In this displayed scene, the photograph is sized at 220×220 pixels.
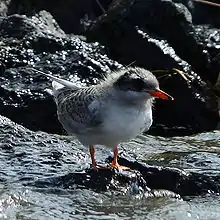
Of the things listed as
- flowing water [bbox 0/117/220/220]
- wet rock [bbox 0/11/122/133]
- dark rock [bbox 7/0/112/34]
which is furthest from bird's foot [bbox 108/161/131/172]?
dark rock [bbox 7/0/112/34]

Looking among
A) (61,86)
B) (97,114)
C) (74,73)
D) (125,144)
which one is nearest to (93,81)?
(74,73)

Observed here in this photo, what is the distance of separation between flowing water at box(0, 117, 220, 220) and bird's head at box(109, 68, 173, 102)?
2.87 ft

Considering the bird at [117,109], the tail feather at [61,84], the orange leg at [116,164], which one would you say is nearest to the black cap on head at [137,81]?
the bird at [117,109]

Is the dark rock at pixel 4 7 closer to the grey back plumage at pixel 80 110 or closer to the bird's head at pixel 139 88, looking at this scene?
the grey back plumage at pixel 80 110

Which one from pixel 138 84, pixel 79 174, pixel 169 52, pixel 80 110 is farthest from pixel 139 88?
pixel 169 52

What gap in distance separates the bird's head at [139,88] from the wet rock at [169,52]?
12.7 ft

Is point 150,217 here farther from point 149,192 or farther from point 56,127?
point 56,127

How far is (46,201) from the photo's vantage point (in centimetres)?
633

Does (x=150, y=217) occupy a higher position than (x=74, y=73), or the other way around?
(x=74, y=73)

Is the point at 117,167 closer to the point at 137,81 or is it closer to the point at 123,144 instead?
the point at 137,81

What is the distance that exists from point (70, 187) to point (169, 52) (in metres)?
5.17

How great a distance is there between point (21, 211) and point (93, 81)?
4.10 metres

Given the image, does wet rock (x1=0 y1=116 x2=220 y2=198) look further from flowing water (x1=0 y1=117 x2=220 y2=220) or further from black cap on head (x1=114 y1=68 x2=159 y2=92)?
black cap on head (x1=114 y1=68 x2=159 y2=92)

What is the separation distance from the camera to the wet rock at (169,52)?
1076 centimetres
